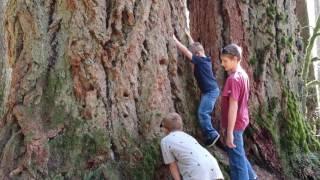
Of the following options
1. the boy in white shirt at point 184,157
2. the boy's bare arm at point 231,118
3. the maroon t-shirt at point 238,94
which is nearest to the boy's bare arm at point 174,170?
the boy in white shirt at point 184,157

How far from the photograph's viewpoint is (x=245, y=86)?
17.7ft

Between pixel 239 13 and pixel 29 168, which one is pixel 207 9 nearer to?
pixel 239 13

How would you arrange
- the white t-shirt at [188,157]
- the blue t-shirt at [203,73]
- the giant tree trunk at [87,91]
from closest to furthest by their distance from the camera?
the white t-shirt at [188,157] < the giant tree trunk at [87,91] < the blue t-shirt at [203,73]

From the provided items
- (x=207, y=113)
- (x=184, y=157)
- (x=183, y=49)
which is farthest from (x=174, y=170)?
(x=183, y=49)

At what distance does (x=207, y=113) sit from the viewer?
5906 mm

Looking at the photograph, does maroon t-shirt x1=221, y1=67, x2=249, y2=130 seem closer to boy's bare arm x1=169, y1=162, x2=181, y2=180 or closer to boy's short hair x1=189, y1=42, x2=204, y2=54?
boy's short hair x1=189, y1=42, x2=204, y2=54

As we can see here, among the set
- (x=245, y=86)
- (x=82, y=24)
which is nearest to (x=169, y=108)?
(x=245, y=86)

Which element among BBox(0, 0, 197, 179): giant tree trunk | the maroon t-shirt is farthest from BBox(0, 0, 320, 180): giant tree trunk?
the maroon t-shirt

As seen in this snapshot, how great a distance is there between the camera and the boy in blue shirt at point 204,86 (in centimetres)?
581

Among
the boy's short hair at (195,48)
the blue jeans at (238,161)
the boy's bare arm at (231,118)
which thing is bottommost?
the blue jeans at (238,161)

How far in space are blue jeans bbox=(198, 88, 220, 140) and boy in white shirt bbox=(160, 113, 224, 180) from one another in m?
0.86

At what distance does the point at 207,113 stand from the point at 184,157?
1.20 metres

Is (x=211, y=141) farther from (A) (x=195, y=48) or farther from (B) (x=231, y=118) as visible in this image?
(A) (x=195, y=48)

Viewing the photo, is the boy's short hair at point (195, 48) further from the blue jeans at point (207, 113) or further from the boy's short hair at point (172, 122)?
the boy's short hair at point (172, 122)
